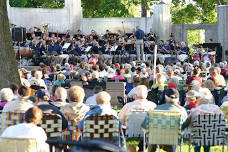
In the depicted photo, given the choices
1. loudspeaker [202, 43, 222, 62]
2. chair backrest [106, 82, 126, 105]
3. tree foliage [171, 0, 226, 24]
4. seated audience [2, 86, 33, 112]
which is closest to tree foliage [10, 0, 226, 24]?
tree foliage [171, 0, 226, 24]

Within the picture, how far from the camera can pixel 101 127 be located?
23.8ft

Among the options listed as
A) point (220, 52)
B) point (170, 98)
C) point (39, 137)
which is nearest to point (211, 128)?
point (170, 98)

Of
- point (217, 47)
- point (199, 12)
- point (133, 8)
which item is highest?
point (133, 8)

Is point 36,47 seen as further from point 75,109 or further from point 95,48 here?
point 75,109

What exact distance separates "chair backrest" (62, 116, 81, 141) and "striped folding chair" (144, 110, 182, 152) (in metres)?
1.07

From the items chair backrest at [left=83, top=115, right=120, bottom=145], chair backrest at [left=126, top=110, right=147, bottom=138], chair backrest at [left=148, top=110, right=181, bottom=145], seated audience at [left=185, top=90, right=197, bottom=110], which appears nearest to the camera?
chair backrest at [left=83, top=115, right=120, bottom=145]

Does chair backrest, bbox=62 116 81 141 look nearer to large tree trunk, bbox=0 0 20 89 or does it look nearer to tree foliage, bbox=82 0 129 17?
large tree trunk, bbox=0 0 20 89

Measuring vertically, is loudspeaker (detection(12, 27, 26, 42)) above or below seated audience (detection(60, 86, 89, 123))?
above

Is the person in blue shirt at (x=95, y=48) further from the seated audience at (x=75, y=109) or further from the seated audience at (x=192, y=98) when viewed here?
the seated audience at (x=75, y=109)

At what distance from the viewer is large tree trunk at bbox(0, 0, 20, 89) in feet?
42.0

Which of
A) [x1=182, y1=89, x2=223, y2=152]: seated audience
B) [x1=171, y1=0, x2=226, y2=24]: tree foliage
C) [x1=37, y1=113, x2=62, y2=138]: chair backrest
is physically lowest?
[x1=37, y1=113, x2=62, y2=138]: chair backrest

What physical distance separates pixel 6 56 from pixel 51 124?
19.7 feet

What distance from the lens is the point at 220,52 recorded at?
30109 millimetres

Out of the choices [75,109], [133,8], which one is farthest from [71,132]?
[133,8]
